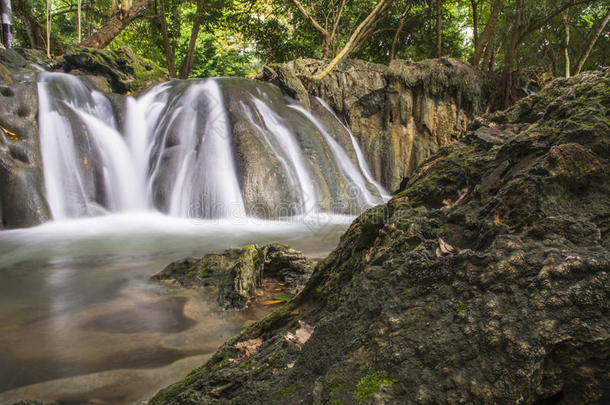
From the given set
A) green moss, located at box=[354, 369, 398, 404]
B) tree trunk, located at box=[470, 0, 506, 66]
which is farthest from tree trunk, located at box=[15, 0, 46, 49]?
green moss, located at box=[354, 369, 398, 404]

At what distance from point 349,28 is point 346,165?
10312mm

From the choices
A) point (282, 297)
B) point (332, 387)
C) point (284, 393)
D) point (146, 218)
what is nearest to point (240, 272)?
point (282, 297)

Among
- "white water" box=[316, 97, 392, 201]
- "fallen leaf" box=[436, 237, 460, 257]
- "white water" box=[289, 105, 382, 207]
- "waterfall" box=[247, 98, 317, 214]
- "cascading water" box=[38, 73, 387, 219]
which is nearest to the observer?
"fallen leaf" box=[436, 237, 460, 257]

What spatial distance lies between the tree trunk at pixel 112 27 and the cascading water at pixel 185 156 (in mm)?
4547

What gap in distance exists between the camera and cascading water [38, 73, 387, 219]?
6.55 metres

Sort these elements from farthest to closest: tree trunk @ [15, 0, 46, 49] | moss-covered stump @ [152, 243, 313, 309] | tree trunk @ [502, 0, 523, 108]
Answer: tree trunk @ [15, 0, 46, 49] → tree trunk @ [502, 0, 523, 108] → moss-covered stump @ [152, 243, 313, 309]

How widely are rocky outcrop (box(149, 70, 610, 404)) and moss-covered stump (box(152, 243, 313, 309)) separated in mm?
1528

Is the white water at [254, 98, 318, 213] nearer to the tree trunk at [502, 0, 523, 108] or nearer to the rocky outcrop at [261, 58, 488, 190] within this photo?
the rocky outcrop at [261, 58, 488, 190]

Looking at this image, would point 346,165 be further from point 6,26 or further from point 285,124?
point 6,26

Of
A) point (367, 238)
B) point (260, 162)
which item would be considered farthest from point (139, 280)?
point (260, 162)

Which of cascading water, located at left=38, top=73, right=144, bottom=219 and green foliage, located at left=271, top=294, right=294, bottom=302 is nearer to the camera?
green foliage, located at left=271, top=294, right=294, bottom=302

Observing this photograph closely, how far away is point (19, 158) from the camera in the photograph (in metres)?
5.80

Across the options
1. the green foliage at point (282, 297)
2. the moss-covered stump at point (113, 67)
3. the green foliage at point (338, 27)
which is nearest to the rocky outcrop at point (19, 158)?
the moss-covered stump at point (113, 67)

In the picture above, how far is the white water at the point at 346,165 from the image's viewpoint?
858 cm
